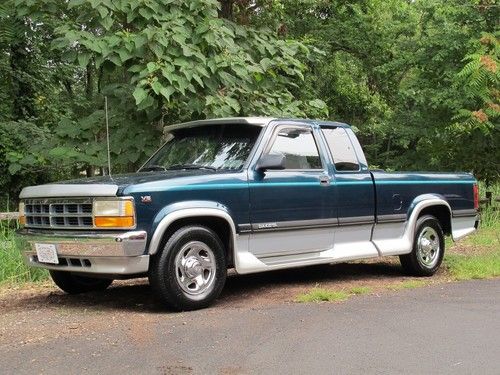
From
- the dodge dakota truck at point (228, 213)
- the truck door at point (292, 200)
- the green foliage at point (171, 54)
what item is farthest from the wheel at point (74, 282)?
the green foliage at point (171, 54)

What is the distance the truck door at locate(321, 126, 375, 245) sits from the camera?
7836 millimetres

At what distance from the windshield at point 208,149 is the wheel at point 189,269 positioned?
989 mm

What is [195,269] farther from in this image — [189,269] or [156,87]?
[156,87]

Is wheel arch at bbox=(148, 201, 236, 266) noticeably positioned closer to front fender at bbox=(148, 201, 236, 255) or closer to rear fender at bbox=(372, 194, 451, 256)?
front fender at bbox=(148, 201, 236, 255)

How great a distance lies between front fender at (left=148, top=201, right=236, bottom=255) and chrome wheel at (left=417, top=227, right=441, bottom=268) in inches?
130

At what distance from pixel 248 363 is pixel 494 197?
14407 millimetres

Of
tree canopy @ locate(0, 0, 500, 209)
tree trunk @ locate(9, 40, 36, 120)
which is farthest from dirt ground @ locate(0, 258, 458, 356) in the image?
tree trunk @ locate(9, 40, 36, 120)

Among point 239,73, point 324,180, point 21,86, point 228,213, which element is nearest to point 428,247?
point 324,180

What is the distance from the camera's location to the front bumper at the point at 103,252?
593cm

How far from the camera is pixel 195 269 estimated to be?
6359 millimetres

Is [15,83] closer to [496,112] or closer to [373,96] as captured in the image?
[373,96]

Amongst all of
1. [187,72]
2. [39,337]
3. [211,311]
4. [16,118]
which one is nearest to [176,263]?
[211,311]

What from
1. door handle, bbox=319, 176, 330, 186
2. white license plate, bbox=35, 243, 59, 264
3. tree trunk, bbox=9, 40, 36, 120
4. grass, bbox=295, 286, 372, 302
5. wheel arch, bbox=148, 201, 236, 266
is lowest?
grass, bbox=295, 286, 372, 302

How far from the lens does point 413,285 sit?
26.6 ft
